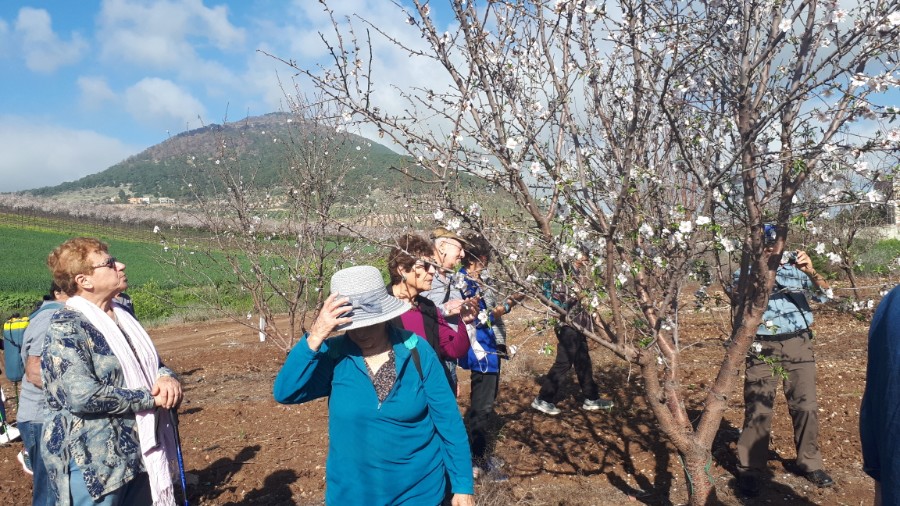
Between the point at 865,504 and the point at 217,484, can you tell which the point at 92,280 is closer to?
the point at 217,484

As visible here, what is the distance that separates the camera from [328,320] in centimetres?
239

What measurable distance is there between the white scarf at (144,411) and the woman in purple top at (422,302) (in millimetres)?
1210

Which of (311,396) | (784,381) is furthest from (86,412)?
(784,381)

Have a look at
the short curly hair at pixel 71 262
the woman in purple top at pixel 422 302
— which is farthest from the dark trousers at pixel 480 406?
the short curly hair at pixel 71 262

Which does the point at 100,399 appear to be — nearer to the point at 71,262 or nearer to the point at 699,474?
the point at 71,262

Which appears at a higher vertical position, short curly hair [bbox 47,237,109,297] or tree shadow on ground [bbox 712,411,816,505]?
short curly hair [bbox 47,237,109,297]

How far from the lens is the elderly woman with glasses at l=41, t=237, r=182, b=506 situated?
2.64m

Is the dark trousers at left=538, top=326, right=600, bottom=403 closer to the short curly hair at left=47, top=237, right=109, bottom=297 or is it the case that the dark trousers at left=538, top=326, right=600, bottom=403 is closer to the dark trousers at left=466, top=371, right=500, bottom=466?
the dark trousers at left=466, top=371, right=500, bottom=466

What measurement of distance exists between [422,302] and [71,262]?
65.3 inches

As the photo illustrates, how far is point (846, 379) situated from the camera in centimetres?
666

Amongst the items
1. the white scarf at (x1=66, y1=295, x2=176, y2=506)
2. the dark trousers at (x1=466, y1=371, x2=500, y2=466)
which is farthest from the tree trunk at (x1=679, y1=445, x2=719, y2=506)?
the white scarf at (x1=66, y1=295, x2=176, y2=506)

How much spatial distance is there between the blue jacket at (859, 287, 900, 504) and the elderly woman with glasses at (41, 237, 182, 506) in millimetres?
2654

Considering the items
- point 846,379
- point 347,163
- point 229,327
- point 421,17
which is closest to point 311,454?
point 347,163

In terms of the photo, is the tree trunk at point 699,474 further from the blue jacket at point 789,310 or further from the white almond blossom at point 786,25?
the white almond blossom at point 786,25
